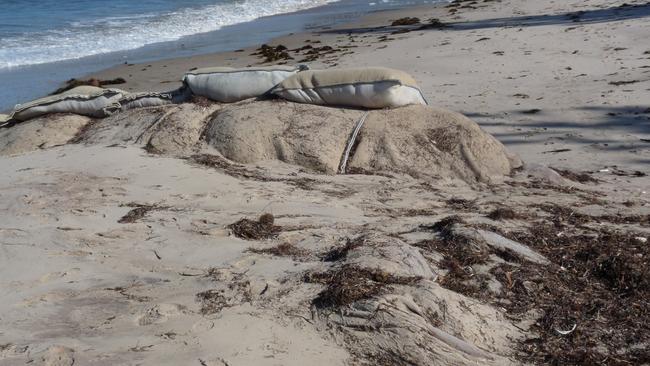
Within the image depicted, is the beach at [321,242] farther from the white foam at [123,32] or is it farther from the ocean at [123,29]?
the white foam at [123,32]

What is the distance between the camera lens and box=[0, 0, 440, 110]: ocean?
571 inches

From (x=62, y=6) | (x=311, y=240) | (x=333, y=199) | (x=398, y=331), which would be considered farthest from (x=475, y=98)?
(x=62, y=6)

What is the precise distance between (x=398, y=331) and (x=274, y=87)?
413 cm

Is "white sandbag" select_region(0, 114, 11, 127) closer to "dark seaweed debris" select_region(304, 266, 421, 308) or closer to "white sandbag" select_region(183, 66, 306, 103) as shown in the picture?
"white sandbag" select_region(183, 66, 306, 103)

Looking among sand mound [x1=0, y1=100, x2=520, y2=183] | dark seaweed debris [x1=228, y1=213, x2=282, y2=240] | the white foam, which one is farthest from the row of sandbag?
the white foam

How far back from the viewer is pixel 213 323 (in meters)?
3.46

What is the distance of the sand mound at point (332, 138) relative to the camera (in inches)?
246

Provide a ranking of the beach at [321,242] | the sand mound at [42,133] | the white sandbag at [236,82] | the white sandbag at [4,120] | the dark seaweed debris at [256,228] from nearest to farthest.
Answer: the beach at [321,242], the dark seaweed debris at [256,228], the white sandbag at [236,82], the sand mound at [42,133], the white sandbag at [4,120]

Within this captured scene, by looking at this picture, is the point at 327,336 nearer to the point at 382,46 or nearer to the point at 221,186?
the point at 221,186

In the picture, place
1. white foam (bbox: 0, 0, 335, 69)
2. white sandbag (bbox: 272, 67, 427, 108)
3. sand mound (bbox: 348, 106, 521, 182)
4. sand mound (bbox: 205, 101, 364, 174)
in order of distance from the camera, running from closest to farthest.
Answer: sand mound (bbox: 348, 106, 521, 182), sand mound (bbox: 205, 101, 364, 174), white sandbag (bbox: 272, 67, 427, 108), white foam (bbox: 0, 0, 335, 69)

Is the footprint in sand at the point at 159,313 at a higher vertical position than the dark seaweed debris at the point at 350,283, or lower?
lower

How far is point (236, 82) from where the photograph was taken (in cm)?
708

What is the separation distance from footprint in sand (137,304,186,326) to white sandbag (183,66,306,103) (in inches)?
147

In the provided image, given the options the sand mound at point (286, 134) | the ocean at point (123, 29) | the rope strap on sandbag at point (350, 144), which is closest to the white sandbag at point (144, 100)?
the sand mound at point (286, 134)
